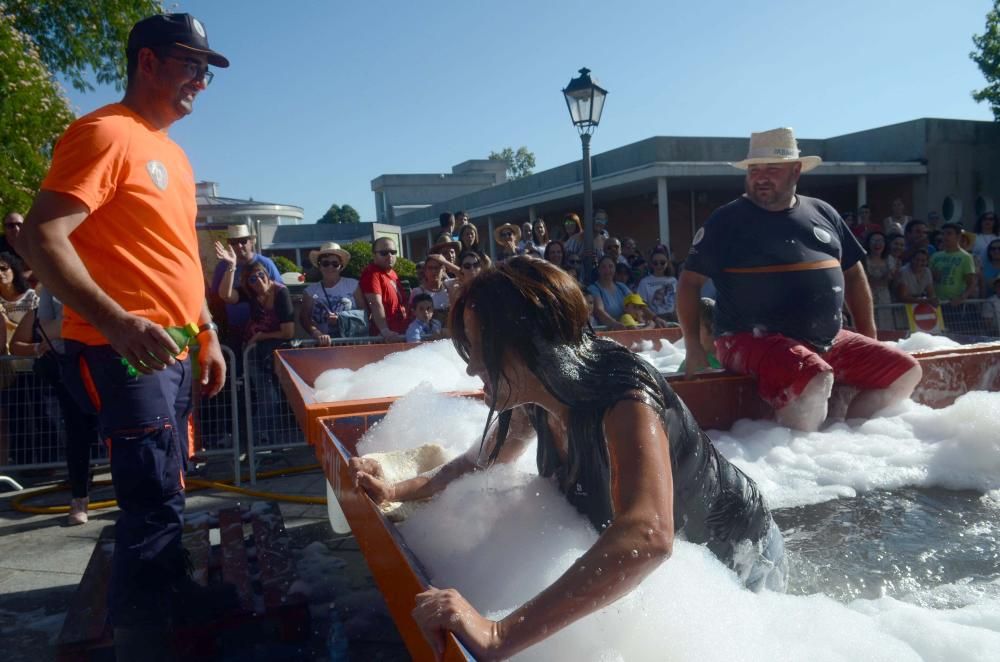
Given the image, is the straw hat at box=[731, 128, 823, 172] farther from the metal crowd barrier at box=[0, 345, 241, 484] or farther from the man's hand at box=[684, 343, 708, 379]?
the metal crowd barrier at box=[0, 345, 241, 484]

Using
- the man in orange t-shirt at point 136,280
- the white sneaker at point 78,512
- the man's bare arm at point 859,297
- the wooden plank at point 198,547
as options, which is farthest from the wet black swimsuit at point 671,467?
the white sneaker at point 78,512

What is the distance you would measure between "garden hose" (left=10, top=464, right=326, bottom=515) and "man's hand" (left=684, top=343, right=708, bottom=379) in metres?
2.30

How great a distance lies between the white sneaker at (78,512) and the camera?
13.8 feet

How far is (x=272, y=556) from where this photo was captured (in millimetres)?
2754

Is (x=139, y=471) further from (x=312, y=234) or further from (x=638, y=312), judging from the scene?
(x=312, y=234)

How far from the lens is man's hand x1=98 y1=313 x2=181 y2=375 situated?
2027 millimetres

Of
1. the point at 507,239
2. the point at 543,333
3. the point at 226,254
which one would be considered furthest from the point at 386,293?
the point at 543,333

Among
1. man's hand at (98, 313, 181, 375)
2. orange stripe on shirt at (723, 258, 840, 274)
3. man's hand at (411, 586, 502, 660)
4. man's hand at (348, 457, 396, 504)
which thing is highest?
orange stripe on shirt at (723, 258, 840, 274)

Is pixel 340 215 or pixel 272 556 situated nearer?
pixel 272 556

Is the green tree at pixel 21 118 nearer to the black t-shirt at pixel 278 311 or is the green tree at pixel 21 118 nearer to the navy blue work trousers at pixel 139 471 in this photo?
the black t-shirt at pixel 278 311

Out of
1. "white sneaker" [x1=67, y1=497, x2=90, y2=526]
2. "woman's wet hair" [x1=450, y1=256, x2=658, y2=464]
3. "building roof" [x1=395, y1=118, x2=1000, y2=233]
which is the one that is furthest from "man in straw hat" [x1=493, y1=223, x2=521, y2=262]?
"building roof" [x1=395, y1=118, x2=1000, y2=233]

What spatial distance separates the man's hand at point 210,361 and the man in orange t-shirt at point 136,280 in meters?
0.29

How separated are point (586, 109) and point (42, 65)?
814cm

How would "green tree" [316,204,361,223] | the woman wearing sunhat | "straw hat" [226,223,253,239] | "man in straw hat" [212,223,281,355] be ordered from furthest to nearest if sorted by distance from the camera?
"green tree" [316,204,361,223] < the woman wearing sunhat < "straw hat" [226,223,253,239] < "man in straw hat" [212,223,281,355]
